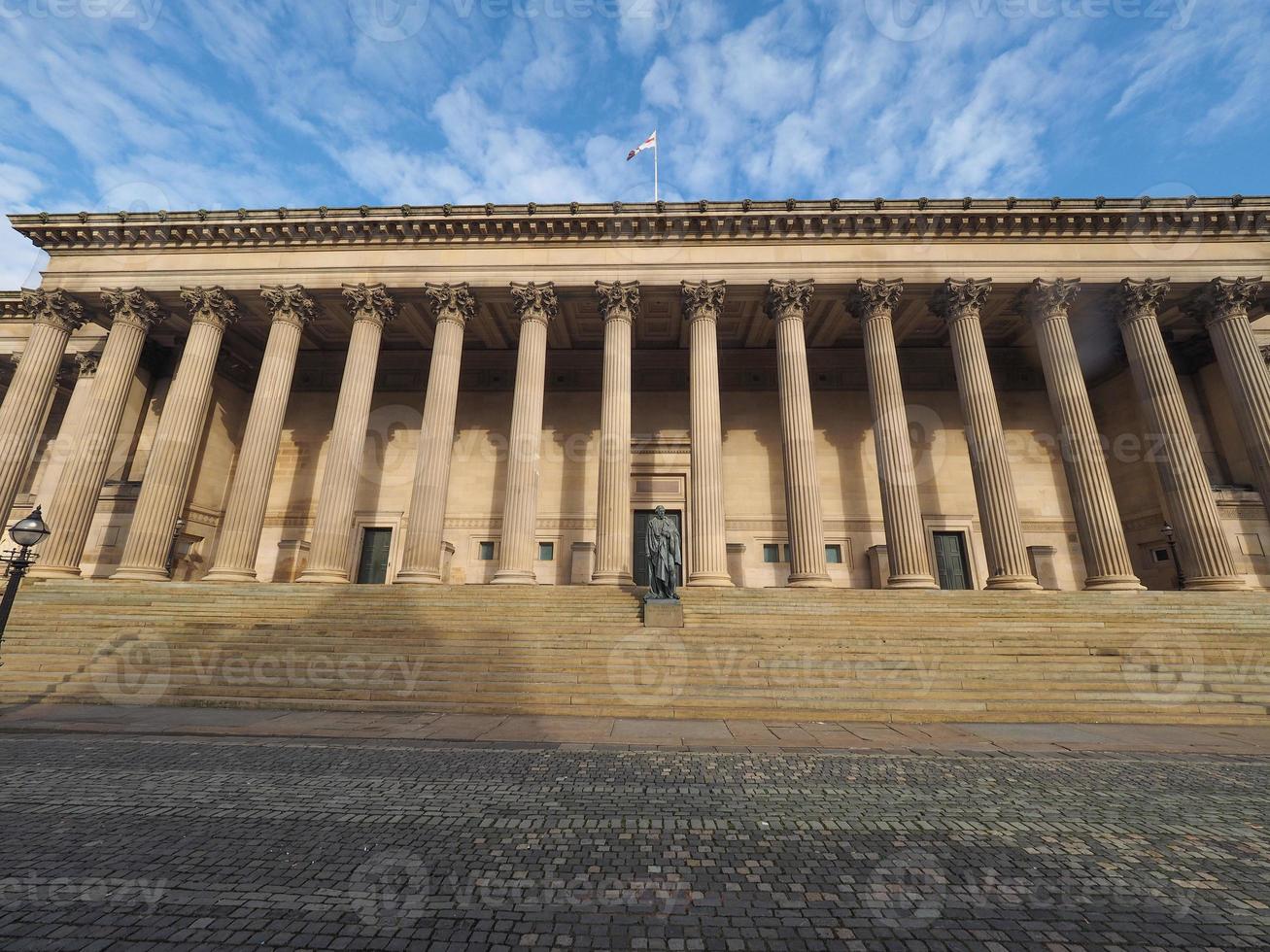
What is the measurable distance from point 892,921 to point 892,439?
16.9 m

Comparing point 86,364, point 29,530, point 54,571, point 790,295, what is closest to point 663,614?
point 29,530

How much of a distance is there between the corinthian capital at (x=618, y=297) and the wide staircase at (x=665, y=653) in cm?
1036

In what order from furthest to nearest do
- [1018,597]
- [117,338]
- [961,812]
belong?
[117,338] < [1018,597] < [961,812]

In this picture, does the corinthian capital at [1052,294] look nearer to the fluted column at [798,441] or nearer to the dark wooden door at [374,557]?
the fluted column at [798,441]

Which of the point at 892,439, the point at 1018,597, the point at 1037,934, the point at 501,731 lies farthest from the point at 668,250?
the point at 1037,934

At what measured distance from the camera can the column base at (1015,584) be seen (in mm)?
16469

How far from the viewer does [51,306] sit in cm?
2044

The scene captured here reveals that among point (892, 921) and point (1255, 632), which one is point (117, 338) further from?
point (1255, 632)

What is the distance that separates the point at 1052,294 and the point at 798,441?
10855 mm

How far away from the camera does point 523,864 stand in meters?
3.84

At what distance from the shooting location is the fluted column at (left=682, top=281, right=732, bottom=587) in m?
17.2

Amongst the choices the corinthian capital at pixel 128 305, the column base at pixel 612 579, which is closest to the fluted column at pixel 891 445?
the column base at pixel 612 579

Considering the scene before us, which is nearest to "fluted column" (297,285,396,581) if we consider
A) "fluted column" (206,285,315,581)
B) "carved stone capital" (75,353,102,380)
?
"fluted column" (206,285,315,581)

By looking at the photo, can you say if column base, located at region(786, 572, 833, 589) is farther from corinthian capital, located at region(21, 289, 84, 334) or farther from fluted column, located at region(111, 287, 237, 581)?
corinthian capital, located at region(21, 289, 84, 334)
